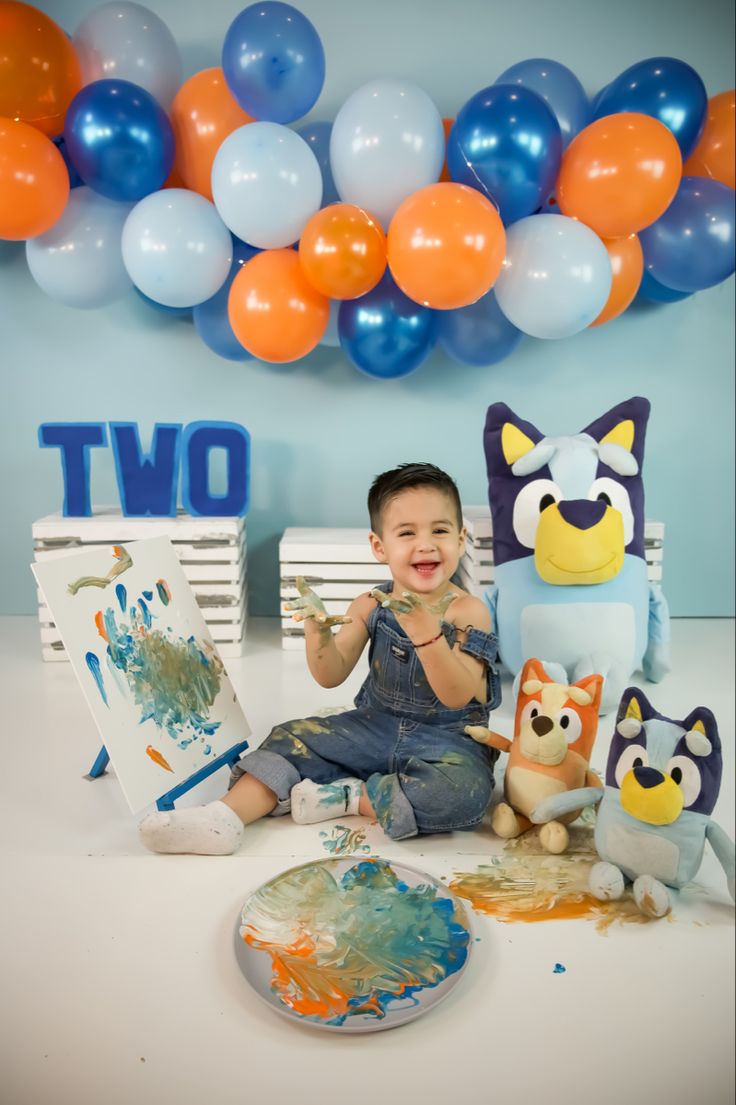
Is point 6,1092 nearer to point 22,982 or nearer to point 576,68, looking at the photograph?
point 22,982

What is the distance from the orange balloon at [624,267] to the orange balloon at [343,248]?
53cm

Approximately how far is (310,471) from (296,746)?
118 cm

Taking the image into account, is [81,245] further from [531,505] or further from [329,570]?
[531,505]

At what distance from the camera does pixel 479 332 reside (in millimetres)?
1912

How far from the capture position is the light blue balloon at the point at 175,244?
1778mm

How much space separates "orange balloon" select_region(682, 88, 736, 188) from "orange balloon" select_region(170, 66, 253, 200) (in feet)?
3.32

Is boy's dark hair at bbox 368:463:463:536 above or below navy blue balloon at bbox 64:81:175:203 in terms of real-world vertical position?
below

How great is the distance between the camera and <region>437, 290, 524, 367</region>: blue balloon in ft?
6.19

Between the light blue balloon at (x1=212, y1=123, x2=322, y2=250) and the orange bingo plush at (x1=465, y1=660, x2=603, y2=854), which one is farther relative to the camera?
the light blue balloon at (x1=212, y1=123, x2=322, y2=250)

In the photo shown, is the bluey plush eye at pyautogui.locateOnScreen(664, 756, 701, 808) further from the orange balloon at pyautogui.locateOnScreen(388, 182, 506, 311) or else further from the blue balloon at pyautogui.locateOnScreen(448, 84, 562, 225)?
the blue balloon at pyautogui.locateOnScreen(448, 84, 562, 225)

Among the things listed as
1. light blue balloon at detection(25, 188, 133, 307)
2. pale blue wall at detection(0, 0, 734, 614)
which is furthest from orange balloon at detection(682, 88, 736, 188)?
light blue balloon at detection(25, 188, 133, 307)

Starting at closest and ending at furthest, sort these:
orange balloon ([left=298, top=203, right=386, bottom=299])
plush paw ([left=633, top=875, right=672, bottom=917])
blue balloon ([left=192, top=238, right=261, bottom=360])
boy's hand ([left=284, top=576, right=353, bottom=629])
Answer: plush paw ([left=633, top=875, right=672, bottom=917])
boy's hand ([left=284, top=576, right=353, bottom=629])
orange balloon ([left=298, top=203, right=386, bottom=299])
blue balloon ([left=192, top=238, right=261, bottom=360])

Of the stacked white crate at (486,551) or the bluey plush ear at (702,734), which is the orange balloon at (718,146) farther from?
the bluey plush ear at (702,734)

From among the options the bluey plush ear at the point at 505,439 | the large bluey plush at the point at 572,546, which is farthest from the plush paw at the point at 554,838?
the bluey plush ear at the point at 505,439
